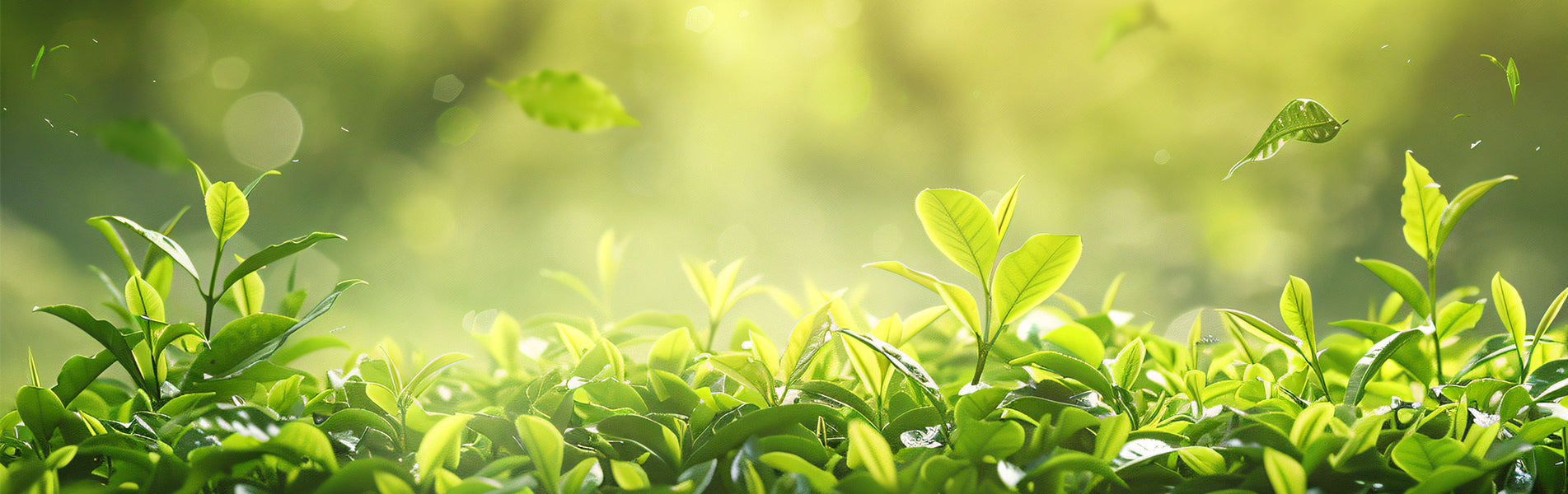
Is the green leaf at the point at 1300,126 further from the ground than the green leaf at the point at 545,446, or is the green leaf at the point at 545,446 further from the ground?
the green leaf at the point at 1300,126

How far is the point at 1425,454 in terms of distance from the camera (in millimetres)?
231

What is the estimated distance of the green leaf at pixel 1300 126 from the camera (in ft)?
1.10

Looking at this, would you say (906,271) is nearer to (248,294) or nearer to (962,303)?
(962,303)

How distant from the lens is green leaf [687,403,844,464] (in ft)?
0.81

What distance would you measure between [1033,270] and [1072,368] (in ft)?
0.16

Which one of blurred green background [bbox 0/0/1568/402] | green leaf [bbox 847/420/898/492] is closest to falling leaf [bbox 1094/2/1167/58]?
blurred green background [bbox 0/0/1568/402]

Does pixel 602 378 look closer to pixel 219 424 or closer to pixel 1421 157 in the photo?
pixel 219 424

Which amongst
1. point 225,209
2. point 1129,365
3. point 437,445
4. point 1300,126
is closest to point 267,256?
point 225,209

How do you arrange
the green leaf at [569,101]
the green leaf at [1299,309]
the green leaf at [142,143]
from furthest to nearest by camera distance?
1. the green leaf at [142,143]
2. the green leaf at [569,101]
3. the green leaf at [1299,309]

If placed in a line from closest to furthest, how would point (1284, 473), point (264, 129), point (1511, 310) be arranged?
point (1284, 473) < point (1511, 310) < point (264, 129)

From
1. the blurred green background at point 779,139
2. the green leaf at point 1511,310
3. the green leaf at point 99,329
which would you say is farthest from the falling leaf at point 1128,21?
the green leaf at point 99,329

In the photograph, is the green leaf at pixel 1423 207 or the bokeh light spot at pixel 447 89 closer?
the green leaf at pixel 1423 207

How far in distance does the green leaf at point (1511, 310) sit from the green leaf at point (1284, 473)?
19 cm

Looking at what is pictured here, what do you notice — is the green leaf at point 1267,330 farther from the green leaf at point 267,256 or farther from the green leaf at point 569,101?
the green leaf at point 569,101
